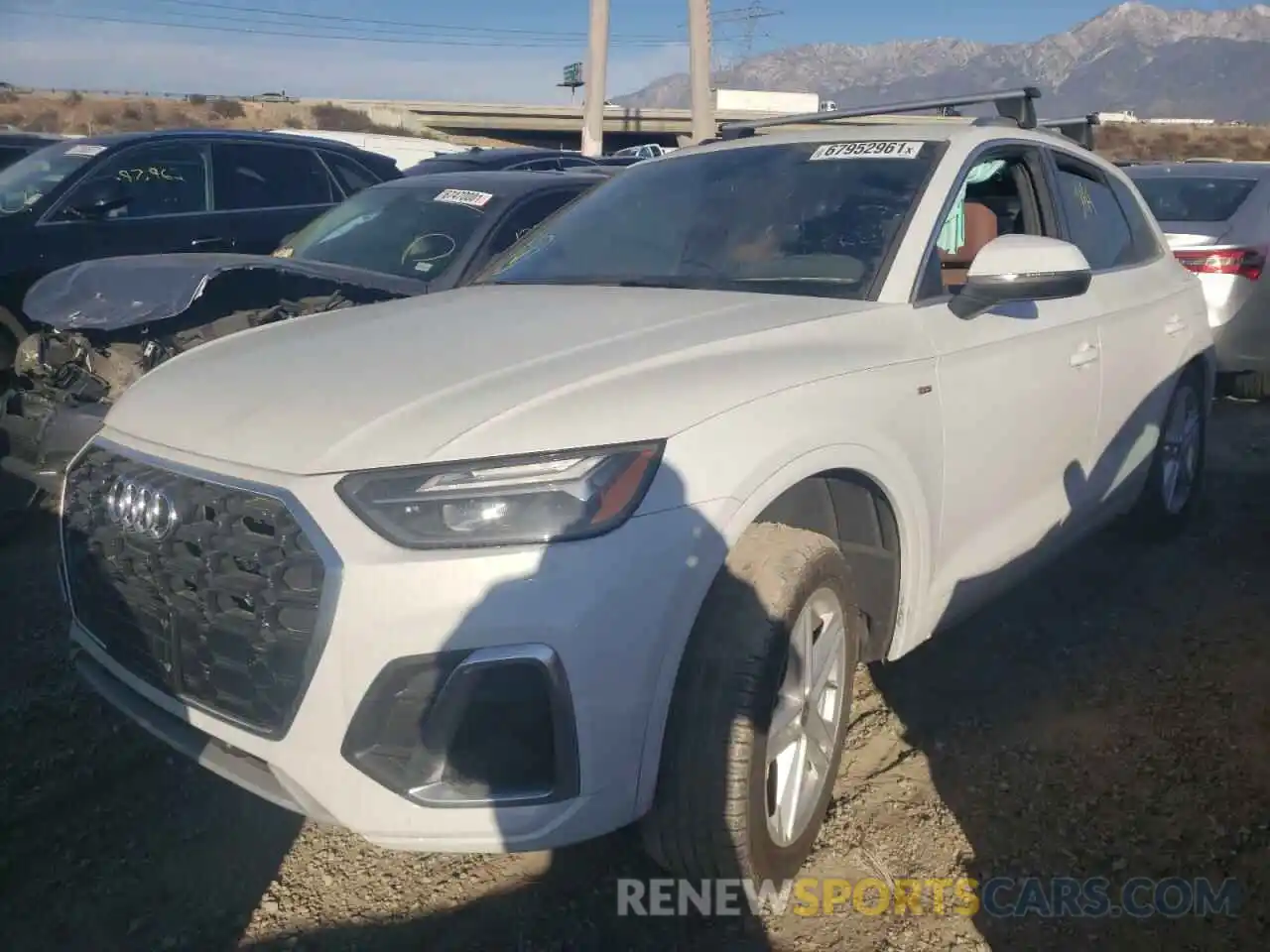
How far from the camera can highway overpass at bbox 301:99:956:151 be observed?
62594mm

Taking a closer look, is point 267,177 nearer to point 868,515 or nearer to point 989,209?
point 989,209

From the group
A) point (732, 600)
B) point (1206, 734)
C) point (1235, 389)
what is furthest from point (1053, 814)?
point (1235, 389)

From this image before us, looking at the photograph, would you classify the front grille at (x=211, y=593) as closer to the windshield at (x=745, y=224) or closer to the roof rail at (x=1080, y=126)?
the windshield at (x=745, y=224)

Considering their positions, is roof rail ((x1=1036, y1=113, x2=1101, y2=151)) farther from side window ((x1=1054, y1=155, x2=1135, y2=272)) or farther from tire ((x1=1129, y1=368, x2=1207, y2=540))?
tire ((x1=1129, y1=368, x2=1207, y2=540))

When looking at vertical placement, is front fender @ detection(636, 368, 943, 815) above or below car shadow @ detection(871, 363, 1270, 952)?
above

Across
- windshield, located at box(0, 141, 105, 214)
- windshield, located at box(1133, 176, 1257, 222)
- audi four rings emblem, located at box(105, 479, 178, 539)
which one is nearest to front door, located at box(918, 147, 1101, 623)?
audi four rings emblem, located at box(105, 479, 178, 539)

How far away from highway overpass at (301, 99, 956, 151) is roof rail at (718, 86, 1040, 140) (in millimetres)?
59367

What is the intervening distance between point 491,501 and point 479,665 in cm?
30

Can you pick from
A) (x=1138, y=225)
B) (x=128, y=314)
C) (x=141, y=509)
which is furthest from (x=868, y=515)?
(x=128, y=314)

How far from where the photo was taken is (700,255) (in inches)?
130

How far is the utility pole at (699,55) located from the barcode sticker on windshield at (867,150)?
20.7 m

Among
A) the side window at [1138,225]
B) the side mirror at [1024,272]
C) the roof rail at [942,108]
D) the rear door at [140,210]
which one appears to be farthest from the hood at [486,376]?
the rear door at [140,210]

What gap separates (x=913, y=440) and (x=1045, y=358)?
2.83 ft

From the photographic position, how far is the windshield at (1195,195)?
722 cm
